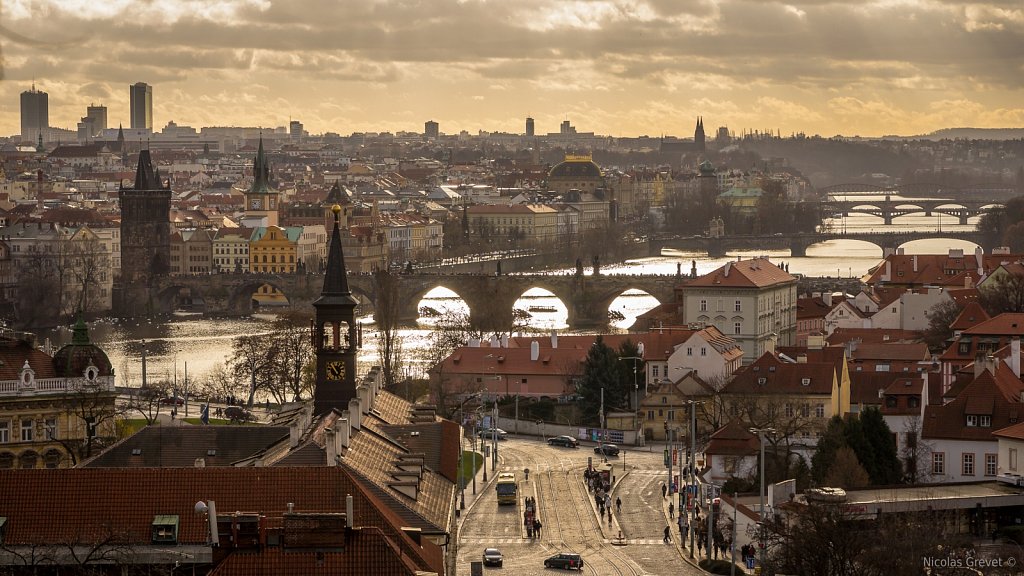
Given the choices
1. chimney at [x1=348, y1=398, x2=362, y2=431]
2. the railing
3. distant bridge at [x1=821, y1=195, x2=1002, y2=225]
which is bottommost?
distant bridge at [x1=821, y1=195, x2=1002, y2=225]

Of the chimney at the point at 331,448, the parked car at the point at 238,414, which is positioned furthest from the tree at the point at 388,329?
the chimney at the point at 331,448

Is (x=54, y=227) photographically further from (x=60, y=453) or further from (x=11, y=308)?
(x=60, y=453)

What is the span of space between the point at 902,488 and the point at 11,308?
56205mm

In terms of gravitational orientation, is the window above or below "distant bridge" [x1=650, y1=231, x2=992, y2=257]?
above

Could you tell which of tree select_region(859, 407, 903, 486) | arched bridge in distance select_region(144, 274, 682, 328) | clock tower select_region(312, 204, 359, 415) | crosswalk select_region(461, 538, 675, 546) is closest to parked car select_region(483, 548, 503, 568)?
crosswalk select_region(461, 538, 675, 546)

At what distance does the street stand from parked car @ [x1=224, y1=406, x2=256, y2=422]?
5314 millimetres

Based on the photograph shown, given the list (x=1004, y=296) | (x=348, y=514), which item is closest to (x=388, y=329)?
(x=1004, y=296)

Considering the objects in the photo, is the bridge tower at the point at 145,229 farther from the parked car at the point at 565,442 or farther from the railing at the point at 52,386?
the railing at the point at 52,386

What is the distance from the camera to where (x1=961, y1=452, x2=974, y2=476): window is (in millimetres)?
34469

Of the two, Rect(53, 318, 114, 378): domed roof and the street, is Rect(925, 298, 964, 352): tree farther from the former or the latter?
Rect(53, 318, 114, 378): domed roof

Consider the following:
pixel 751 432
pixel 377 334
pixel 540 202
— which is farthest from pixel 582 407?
pixel 540 202

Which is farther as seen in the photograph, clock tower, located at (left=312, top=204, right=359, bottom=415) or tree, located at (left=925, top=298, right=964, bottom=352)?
tree, located at (left=925, top=298, right=964, bottom=352)

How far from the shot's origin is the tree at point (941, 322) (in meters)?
50.8

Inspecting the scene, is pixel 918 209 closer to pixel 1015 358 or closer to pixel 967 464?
pixel 1015 358
